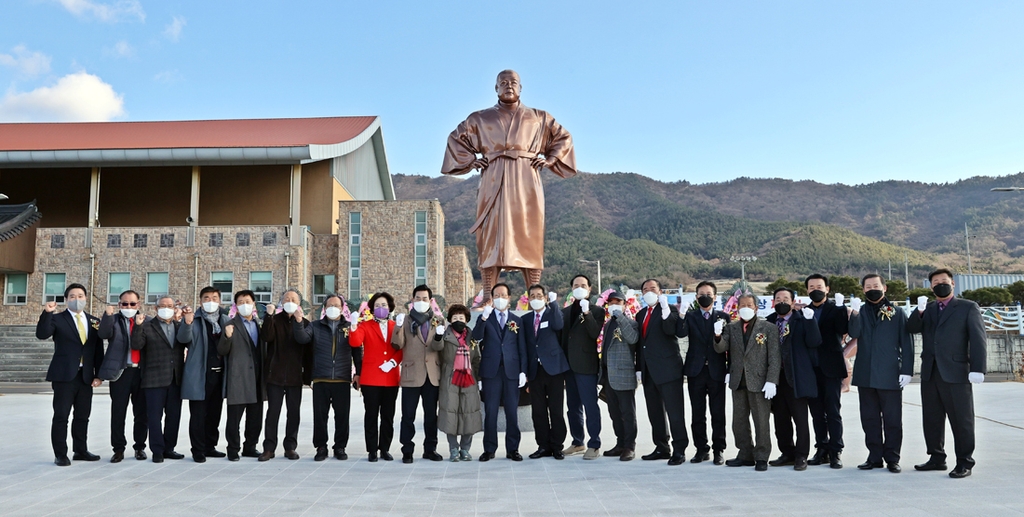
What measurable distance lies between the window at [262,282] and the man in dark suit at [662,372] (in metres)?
22.6

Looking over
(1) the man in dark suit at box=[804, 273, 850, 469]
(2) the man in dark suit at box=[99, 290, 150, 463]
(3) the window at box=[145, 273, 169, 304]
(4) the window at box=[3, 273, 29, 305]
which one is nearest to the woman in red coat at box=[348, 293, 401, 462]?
(2) the man in dark suit at box=[99, 290, 150, 463]

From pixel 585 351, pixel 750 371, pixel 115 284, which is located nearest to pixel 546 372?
pixel 585 351

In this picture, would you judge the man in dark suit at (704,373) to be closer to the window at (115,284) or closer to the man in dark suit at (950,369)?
the man in dark suit at (950,369)

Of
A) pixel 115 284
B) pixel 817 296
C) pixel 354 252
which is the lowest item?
pixel 817 296

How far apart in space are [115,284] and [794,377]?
2688 cm

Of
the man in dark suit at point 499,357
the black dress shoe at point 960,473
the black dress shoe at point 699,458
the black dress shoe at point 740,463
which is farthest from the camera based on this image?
the man in dark suit at point 499,357

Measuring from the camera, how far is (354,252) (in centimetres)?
2836

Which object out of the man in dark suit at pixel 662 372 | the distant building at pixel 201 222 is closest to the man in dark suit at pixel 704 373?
the man in dark suit at pixel 662 372

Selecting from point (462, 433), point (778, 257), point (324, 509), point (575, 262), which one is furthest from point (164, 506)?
point (778, 257)

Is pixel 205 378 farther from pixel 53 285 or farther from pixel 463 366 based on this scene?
pixel 53 285

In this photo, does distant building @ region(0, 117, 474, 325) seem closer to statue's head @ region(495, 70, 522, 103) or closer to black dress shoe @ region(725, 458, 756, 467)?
statue's head @ region(495, 70, 522, 103)

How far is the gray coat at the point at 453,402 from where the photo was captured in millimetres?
7008

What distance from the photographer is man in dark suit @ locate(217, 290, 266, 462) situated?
7078 millimetres

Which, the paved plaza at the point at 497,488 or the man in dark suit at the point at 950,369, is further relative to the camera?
the man in dark suit at the point at 950,369
